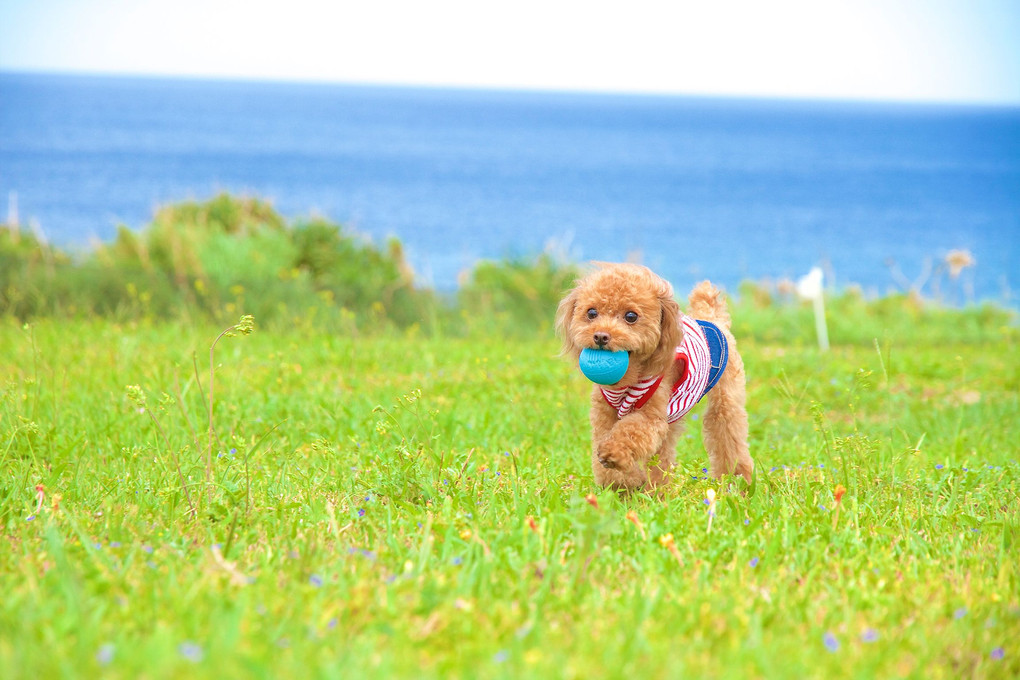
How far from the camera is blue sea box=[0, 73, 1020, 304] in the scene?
1489 inches

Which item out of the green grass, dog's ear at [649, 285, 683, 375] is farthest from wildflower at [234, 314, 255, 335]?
dog's ear at [649, 285, 683, 375]

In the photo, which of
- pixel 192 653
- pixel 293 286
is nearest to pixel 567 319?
pixel 192 653

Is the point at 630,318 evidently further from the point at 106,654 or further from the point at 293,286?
the point at 293,286

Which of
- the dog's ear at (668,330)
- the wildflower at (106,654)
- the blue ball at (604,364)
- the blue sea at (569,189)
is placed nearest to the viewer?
the wildflower at (106,654)

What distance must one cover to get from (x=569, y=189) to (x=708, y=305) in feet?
200

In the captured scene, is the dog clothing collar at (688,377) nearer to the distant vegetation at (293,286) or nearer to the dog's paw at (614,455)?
the dog's paw at (614,455)

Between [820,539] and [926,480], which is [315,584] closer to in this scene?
[820,539]

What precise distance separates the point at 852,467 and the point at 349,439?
8.11 feet

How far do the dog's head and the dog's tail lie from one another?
3.13ft

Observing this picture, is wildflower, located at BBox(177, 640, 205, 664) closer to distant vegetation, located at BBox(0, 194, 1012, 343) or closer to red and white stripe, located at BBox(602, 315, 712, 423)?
red and white stripe, located at BBox(602, 315, 712, 423)

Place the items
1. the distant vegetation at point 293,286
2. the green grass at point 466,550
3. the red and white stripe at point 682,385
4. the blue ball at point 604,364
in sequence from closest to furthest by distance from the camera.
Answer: the green grass at point 466,550
the blue ball at point 604,364
the red and white stripe at point 682,385
the distant vegetation at point 293,286

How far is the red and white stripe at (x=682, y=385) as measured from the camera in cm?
364

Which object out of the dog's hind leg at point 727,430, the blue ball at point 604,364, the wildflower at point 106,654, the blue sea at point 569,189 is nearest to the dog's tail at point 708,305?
the dog's hind leg at point 727,430

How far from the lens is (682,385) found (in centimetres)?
370
